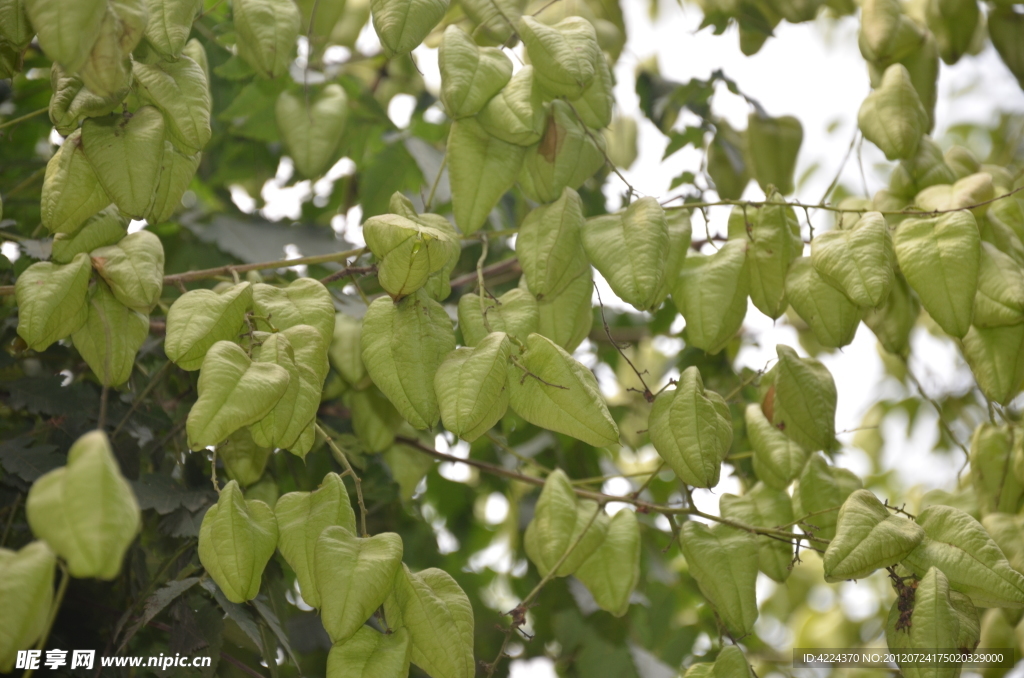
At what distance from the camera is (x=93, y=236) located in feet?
2.68

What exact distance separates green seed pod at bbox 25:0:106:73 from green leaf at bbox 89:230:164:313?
0.65ft

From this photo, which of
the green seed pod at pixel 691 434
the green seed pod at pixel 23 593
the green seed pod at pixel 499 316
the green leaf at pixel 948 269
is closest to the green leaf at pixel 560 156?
the green seed pod at pixel 499 316

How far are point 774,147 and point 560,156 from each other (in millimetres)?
556

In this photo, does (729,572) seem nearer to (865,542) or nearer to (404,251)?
(865,542)

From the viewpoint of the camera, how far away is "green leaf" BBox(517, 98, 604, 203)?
0.88m

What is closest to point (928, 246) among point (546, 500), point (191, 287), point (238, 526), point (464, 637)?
point (546, 500)

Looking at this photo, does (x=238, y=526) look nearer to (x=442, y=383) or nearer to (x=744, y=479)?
(x=442, y=383)

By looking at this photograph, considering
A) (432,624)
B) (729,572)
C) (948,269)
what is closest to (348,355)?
(432,624)

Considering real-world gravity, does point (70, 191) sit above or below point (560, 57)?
below

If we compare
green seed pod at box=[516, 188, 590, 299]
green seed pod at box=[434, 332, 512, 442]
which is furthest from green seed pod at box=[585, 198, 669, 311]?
green seed pod at box=[434, 332, 512, 442]

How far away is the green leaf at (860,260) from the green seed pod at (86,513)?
65cm

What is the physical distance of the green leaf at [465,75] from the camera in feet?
2.73

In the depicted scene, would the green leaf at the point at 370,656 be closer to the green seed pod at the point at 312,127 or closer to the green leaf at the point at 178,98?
the green leaf at the point at 178,98

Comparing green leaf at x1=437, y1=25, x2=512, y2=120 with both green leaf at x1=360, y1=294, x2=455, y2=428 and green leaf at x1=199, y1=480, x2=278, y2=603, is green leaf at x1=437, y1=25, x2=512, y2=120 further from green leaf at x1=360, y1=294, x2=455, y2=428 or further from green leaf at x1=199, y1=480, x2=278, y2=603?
green leaf at x1=199, y1=480, x2=278, y2=603
